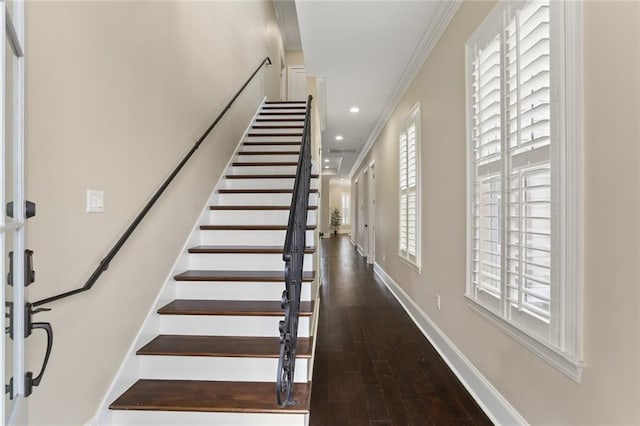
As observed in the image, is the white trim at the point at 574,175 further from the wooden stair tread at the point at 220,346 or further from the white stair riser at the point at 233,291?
the white stair riser at the point at 233,291

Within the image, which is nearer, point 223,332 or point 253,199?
point 223,332

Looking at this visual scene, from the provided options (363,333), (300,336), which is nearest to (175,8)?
(300,336)

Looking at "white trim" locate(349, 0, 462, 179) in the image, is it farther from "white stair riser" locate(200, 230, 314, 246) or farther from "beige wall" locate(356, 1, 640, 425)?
"white stair riser" locate(200, 230, 314, 246)

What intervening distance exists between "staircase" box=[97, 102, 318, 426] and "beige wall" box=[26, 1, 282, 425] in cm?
17

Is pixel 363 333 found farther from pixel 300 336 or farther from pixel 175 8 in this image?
pixel 175 8

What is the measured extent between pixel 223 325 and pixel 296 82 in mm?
7848

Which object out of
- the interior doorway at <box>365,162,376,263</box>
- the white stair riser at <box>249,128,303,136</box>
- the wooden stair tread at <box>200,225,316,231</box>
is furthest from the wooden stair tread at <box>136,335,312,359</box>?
the interior doorway at <box>365,162,376,263</box>

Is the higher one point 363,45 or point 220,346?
point 363,45

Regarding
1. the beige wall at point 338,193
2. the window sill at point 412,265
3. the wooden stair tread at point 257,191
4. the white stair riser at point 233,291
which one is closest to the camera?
the white stair riser at point 233,291

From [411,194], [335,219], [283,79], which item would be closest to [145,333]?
[411,194]

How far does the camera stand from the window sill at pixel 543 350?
1328 mm

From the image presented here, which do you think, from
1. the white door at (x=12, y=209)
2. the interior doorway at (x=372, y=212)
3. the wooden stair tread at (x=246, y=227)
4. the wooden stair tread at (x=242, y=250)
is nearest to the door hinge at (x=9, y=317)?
the white door at (x=12, y=209)

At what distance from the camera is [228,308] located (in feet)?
7.25

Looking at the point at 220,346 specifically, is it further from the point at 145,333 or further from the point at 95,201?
the point at 95,201
